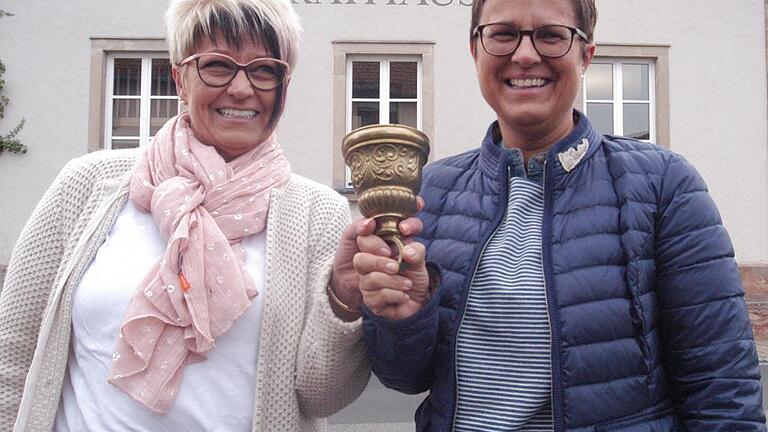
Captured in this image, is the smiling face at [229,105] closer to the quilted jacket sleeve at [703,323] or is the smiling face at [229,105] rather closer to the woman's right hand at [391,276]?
the woman's right hand at [391,276]

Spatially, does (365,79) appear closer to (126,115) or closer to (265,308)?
(126,115)

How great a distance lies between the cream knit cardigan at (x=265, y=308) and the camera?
182cm

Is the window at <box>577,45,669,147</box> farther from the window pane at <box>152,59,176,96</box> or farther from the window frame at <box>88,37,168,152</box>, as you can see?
the window frame at <box>88,37,168,152</box>

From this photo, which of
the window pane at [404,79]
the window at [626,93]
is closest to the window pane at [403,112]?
the window pane at [404,79]

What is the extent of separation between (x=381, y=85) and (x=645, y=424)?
9.37 meters

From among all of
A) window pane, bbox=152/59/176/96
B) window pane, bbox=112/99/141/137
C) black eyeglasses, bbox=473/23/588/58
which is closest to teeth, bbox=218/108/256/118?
black eyeglasses, bbox=473/23/588/58

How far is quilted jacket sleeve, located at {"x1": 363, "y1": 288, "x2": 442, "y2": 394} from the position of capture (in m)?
1.57

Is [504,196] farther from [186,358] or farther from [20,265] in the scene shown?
[20,265]

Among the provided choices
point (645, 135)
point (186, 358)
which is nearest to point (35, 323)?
point (186, 358)

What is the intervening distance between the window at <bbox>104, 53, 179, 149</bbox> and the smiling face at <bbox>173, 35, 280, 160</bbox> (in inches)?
358

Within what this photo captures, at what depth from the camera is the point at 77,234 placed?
6.35 ft

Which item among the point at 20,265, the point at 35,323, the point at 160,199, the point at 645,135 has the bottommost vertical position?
the point at 35,323

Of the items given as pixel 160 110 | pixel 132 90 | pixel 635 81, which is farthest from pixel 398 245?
pixel 635 81

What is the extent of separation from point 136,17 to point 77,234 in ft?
31.2
